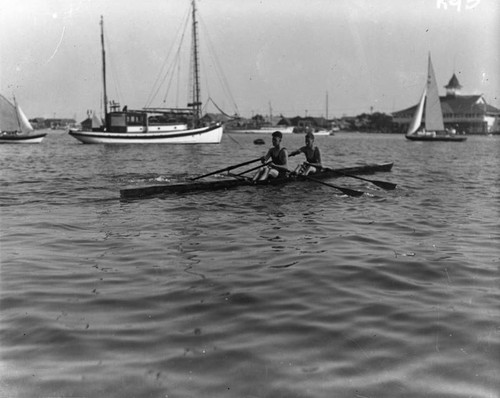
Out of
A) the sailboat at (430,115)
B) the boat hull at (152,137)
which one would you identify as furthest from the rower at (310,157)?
the sailboat at (430,115)

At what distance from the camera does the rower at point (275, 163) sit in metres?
13.6

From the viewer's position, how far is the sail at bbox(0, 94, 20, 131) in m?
49.2

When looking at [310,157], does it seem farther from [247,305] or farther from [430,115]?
[430,115]

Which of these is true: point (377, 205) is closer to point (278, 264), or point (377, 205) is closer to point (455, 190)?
point (455, 190)

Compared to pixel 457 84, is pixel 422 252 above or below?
below

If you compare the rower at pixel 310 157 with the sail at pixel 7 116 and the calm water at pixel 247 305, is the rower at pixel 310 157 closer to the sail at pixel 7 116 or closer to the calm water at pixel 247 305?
the calm water at pixel 247 305

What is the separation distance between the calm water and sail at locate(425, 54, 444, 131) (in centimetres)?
5643

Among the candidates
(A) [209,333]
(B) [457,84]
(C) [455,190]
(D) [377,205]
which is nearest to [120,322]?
(A) [209,333]

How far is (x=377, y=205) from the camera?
40.2ft

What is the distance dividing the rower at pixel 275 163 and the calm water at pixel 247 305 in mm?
3134

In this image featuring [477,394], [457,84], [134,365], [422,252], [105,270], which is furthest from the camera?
[457,84]

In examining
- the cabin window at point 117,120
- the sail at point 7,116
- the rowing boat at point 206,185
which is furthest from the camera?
the sail at point 7,116

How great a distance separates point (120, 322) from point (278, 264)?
265 centimetres

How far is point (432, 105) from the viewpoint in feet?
209
